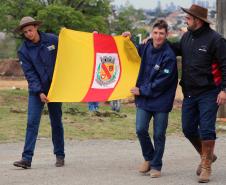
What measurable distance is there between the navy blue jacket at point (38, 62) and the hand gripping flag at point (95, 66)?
12cm

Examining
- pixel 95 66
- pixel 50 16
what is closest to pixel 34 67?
pixel 95 66

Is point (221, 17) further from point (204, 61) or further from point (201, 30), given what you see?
point (204, 61)

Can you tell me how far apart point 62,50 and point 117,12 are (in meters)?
33.2

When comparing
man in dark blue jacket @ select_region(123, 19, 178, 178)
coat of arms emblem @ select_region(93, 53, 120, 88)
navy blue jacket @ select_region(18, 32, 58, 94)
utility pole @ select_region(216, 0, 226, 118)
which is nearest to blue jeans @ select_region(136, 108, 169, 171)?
man in dark blue jacket @ select_region(123, 19, 178, 178)

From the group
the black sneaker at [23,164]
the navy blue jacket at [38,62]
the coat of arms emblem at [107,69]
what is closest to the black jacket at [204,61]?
the coat of arms emblem at [107,69]

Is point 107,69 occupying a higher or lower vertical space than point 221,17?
higher

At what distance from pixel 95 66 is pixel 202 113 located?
1752mm

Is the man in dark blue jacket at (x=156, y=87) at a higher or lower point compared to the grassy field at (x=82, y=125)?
higher

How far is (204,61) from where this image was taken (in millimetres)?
7730

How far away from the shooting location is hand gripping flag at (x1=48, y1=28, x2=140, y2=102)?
8719 millimetres

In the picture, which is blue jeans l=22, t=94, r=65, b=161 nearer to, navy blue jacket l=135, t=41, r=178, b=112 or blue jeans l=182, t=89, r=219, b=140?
navy blue jacket l=135, t=41, r=178, b=112

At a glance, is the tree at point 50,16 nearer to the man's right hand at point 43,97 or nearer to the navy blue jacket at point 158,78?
the man's right hand at point 43,97

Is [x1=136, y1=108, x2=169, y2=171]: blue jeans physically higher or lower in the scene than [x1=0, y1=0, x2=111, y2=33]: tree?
higher

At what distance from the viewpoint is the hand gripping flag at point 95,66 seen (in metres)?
8.72
